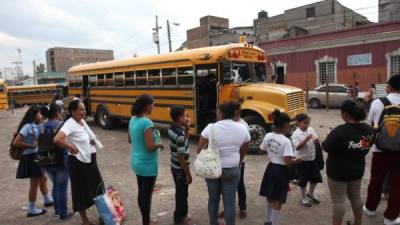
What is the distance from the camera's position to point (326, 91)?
59.9 feet

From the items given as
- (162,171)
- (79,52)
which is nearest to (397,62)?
(162,171)

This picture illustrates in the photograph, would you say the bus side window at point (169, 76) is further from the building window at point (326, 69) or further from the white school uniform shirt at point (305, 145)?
the building window at point (326, 69)

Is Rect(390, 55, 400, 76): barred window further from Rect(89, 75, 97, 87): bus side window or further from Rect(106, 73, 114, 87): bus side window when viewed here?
Rect(89, 75, 97, 87): bus side window

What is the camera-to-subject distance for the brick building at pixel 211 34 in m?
41.5

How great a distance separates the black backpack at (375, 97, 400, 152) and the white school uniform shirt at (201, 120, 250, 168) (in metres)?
1.65

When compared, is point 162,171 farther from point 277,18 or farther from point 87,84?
point 277,18

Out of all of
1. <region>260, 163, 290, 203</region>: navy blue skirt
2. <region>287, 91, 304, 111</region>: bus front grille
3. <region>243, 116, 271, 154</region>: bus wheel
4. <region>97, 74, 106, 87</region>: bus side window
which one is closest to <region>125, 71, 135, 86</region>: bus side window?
<region>97, 74, 106, 87</region>: bus side window

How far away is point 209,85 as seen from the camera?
920 centimetres

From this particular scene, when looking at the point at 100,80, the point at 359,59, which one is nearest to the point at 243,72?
the point at 100,80

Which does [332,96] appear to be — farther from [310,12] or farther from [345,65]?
[310,12]

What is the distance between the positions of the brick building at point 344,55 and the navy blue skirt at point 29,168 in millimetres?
16575

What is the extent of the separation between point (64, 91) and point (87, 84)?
423 cm

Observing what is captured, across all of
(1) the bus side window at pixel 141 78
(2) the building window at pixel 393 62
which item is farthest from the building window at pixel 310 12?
(1) the bus side window at pixel 141 78

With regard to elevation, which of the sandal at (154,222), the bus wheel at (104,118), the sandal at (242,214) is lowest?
the sandal at (154,222)
